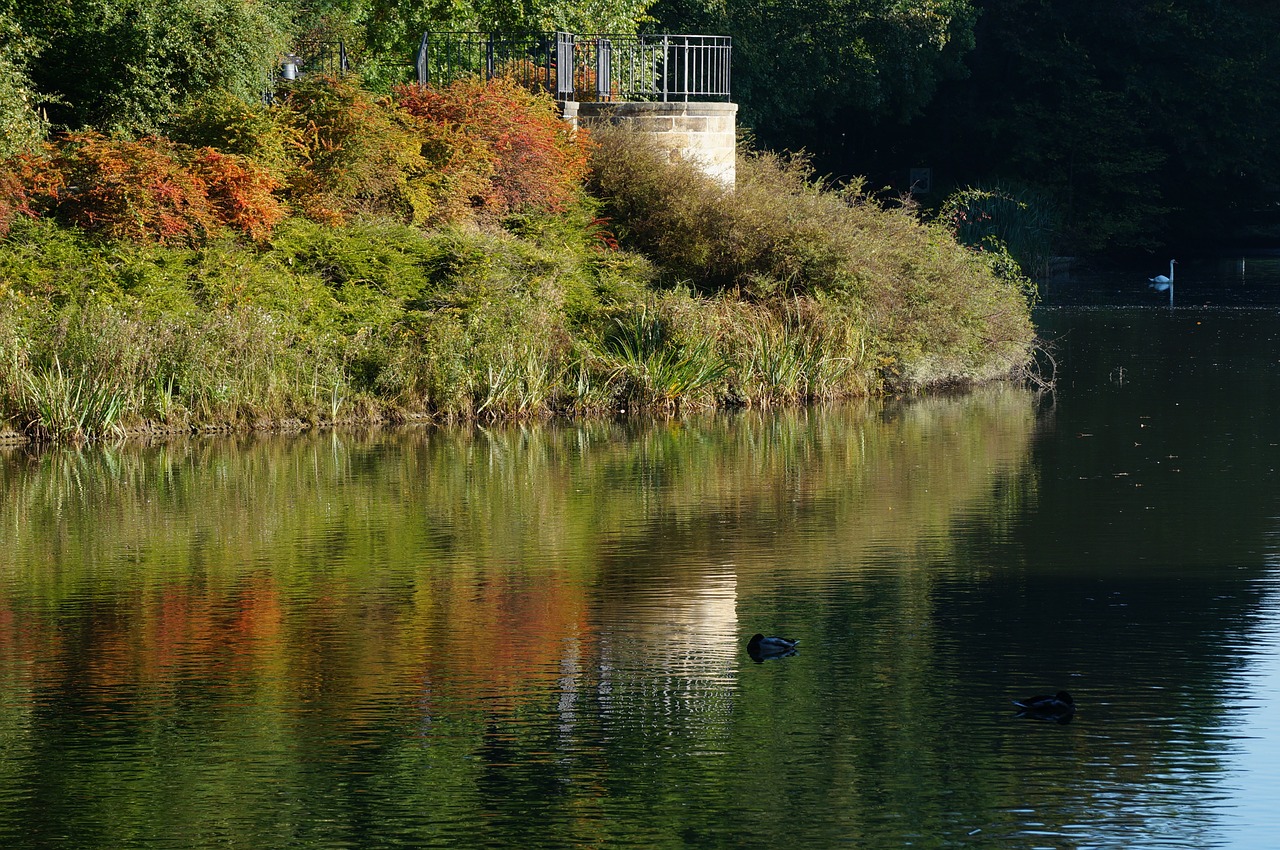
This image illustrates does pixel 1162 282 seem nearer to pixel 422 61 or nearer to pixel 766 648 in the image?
pixel 422 61

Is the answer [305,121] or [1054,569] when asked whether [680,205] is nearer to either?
[305,121]

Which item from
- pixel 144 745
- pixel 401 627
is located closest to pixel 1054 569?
pixel 401 627

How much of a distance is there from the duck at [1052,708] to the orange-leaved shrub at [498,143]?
16.5m

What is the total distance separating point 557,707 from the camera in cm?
836

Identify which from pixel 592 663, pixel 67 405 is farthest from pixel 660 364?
pixel 592 663

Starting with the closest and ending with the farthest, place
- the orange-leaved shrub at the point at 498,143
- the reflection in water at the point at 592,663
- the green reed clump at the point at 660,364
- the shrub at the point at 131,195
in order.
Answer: the reflection in water at the point at 592,663, the shrub at the point at 131,195, the green reed clump at the point at 660,364, the orange-leaved shrub at the point at 498,143

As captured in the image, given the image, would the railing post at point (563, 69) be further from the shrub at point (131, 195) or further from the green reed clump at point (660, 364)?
the shrub at point (131, 195)

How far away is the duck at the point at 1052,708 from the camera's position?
26.3ft

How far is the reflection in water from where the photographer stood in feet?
23.0

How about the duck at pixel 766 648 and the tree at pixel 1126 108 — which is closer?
the duck at pixel 766 648

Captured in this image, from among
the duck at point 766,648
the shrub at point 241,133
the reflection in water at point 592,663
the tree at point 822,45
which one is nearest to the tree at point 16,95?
the shrub at point 241,133

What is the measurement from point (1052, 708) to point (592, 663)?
236 centimetres

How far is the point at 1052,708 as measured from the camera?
804 centimetres

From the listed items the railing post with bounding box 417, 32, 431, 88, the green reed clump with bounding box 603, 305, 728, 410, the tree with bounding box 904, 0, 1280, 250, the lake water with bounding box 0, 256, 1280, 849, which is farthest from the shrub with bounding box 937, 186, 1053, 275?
the lake water with bounding box 0, 256, 1280, 849
